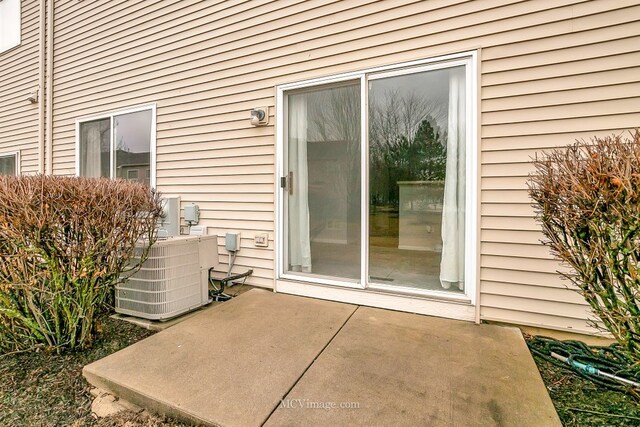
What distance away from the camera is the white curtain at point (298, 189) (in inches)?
132

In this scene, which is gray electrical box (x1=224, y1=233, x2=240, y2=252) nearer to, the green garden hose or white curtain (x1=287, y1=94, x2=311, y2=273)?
white curtain (x1=287, y1=94, x2=311, y2=273)

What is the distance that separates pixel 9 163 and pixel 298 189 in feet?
22.0

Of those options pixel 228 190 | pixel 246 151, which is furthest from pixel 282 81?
pixel 228 190

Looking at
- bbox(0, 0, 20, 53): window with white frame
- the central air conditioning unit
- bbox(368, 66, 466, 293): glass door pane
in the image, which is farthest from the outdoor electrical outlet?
bbox(0, 0, 20, 53): window with white frame

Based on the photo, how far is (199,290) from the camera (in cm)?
309

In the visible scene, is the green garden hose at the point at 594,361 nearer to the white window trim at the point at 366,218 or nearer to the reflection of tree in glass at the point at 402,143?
the white window trim at the point at 366,218

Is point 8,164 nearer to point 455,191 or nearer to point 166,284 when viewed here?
point 166,284

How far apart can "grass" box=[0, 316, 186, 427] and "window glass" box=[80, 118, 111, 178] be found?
336cm

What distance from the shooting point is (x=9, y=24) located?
19.9ft

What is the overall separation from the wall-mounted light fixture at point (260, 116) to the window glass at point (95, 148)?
289 centimetres

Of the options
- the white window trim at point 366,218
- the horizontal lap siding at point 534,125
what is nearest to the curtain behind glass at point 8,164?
the white window trim at point 366,218

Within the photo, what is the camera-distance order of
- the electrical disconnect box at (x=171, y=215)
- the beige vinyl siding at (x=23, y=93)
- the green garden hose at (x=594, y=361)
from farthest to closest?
the beige vinyl siding at (x=23, y=93), the electrical disconnect box at (x=171, y=215), the green garden hose at (x=594, y=361)

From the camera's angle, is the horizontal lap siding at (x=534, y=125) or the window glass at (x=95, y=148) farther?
the window glass at (x=95, y=148)

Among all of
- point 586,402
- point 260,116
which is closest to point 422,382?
point 586,402
